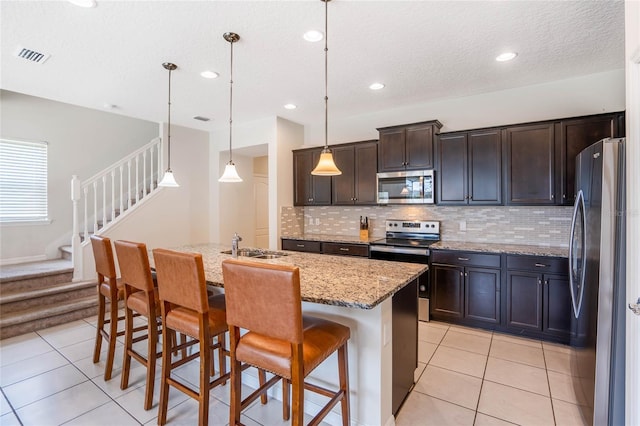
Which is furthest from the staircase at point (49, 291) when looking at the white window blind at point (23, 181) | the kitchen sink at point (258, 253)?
the kitchen sink at point (258, 253)

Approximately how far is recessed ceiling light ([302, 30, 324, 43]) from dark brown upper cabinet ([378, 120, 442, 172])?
6.13 feet

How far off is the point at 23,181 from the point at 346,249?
16.2 feet

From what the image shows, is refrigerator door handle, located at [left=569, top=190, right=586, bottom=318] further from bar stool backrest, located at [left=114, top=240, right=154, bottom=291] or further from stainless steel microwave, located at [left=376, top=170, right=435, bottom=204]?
bar stool backrest, located at [left=114, top=240, right=154, bottom=291]

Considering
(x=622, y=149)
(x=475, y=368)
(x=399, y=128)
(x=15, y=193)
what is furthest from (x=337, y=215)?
(x=15, y=193)

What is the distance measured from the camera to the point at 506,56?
2902mm

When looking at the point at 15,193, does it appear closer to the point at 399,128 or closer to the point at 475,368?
the point at 399,128

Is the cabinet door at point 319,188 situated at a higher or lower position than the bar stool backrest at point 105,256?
higher

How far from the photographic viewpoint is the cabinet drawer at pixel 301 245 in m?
4.54

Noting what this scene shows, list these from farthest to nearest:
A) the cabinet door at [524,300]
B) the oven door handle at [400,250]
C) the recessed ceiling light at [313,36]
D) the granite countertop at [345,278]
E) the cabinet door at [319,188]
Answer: the cabinet door at [319,188], the oven door handle at [400,250], the cabinet door at [524,300], the recessed ceiling light at [313,36], the granite countertop at [345,278]

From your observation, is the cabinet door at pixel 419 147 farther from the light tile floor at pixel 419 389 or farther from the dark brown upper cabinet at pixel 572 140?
the light tile floor at pixel 419 389

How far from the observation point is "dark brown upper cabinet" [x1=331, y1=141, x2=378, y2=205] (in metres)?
4.42

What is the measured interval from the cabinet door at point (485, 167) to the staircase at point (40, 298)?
4930 mm

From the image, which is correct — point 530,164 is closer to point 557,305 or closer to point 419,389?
point 557,305

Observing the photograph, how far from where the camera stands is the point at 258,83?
11.6 ft
